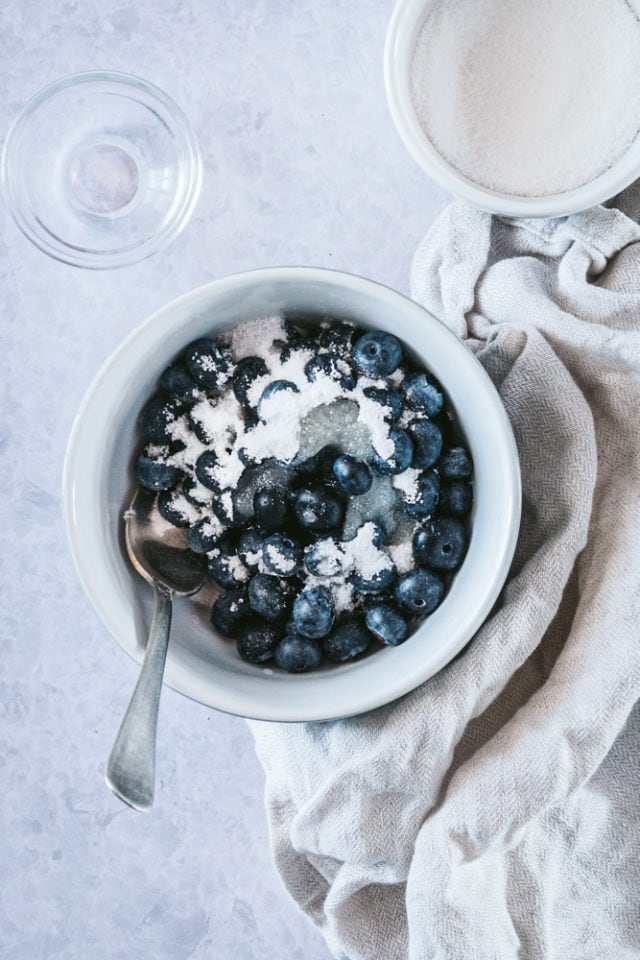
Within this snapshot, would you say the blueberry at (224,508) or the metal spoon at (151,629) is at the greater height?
the blueberry at (224,508)

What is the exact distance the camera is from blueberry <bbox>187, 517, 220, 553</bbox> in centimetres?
83

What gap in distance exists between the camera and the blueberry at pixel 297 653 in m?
0.82

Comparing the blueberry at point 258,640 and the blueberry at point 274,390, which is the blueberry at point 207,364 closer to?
the blueberry at point 274,390

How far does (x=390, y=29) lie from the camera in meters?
0.87

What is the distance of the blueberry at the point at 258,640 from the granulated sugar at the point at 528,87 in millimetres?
457

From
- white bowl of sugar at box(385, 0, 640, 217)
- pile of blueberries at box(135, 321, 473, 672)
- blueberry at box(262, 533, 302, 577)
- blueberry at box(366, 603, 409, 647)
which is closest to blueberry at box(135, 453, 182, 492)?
pile of blueberries at box(135, 321, 473, 672)

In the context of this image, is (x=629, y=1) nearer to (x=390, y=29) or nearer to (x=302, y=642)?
(x=390, y=29)

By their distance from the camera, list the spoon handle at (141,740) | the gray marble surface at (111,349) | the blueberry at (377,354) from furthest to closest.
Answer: the gray marble surface at (111,349) < the blueberry at (377,354) < the spoon handle at (141,740)

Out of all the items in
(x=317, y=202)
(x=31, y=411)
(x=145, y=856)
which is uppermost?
(x=317, y=202)

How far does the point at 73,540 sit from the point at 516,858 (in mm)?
521

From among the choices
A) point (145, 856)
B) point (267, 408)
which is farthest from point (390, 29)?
point (145, 856)

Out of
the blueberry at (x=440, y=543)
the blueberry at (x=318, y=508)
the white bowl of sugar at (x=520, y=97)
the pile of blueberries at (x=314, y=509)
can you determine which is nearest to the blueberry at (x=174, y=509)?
the pile of blueberries at (x=314, y=509)

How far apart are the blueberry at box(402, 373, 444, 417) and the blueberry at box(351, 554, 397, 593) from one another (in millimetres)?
138

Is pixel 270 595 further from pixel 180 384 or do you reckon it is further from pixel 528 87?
pixel 528 87
